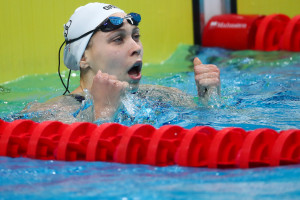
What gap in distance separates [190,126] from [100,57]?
2.04 feet

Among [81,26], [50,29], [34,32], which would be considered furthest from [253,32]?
[81,26]

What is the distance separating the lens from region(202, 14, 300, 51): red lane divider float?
19.0ft

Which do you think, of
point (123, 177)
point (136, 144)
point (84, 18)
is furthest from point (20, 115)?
point (123, 177)

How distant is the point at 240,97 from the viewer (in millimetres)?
3674

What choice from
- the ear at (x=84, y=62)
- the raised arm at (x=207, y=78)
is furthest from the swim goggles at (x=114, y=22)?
the raised arm at (x=207, y=78)

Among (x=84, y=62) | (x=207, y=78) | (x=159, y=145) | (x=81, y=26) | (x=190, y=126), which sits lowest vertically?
(x=190, y=126)

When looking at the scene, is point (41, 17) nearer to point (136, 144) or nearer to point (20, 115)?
point (20, 115)

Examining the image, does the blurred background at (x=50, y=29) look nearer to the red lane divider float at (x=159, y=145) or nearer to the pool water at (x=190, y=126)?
the pool water at (x=190, y=126)

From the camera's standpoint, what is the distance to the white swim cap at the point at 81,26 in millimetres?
3072

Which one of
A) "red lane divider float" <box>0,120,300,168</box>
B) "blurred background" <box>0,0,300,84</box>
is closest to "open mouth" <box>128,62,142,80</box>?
"red lane divider float" <box>0,120,300,168</box>

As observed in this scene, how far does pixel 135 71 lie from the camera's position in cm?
298

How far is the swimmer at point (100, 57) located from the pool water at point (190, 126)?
18 cm

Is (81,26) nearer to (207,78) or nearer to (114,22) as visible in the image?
(114,22)

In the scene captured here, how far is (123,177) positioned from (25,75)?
310 centimetres
